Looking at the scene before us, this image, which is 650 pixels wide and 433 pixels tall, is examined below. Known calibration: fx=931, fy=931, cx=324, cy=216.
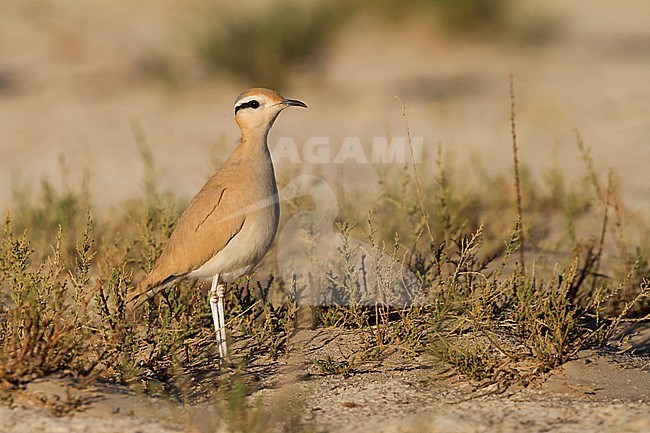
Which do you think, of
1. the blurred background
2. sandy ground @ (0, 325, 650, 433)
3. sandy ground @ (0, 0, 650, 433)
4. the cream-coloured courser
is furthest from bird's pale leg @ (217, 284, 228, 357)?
the blurred background

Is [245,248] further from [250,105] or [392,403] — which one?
[392,403]

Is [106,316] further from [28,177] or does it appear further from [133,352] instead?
[28,177]

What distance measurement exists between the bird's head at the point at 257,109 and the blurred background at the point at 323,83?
2260 millimetres

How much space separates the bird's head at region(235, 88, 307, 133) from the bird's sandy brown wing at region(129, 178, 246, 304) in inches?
13.5

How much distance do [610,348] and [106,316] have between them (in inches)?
87.4

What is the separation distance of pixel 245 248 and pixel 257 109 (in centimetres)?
68

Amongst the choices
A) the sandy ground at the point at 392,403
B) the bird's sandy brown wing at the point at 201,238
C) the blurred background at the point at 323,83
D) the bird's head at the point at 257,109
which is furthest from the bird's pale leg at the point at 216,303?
the blurred background at the point at 323,83

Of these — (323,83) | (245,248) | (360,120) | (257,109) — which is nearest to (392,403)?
(245,248)

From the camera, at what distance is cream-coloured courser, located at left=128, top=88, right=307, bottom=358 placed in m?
4.02

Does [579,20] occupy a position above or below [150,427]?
above

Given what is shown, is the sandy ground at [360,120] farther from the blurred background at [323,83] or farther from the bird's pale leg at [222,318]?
the bird's pale leg at [222,318]

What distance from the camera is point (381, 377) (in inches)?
149

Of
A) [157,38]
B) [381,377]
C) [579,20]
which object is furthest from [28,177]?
[579,20]

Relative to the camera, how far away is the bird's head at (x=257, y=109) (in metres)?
4.26
